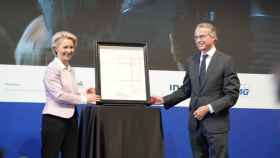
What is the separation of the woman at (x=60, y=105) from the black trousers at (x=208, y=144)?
840 millimetres

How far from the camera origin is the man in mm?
3432

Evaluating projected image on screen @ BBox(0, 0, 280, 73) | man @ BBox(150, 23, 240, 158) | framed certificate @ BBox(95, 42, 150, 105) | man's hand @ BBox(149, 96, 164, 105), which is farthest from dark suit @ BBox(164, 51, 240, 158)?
projected image on screen @ BBox(0, 0, 280, 73)

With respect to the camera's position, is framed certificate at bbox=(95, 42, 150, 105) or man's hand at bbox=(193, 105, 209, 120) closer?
framed certificate at bbox=(95, 42, 150, 105)

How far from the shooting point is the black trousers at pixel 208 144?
3426mm

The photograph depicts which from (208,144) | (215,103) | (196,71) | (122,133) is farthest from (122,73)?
(208,144)

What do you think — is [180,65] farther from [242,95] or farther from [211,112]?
[211,112]

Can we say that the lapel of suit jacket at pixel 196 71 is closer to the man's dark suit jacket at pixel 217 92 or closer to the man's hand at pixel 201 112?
the man's dark suit jacket at pixel 217 92

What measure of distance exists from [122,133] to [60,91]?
521mm

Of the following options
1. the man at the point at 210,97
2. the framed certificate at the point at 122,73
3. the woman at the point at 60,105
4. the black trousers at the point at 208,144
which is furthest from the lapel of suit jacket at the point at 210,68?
the woman at the point at 60,105

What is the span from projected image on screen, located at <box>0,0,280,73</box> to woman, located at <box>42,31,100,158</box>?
1083 millimetres

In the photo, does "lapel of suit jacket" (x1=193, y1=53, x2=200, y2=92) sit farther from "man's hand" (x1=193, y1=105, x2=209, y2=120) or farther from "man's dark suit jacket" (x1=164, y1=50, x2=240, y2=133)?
"man's hand" (x1=193, y1=105, x2=209, y2=120)

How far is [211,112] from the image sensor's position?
3416 millimetres

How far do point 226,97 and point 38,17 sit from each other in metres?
2.00

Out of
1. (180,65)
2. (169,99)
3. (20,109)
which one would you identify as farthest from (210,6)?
(20,109)
